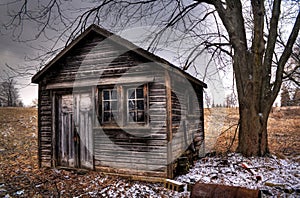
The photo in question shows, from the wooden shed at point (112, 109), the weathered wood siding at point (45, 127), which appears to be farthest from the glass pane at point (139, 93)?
the weathered wood siding at point (45, 127)

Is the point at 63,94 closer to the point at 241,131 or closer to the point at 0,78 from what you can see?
the point at 0,78

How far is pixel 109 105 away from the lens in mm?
7512

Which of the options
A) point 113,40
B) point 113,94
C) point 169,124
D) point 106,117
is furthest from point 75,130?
point 169,124

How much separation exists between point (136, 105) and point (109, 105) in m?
1.01

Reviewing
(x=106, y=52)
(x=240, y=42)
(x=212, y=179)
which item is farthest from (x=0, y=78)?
(x=240, y=42)

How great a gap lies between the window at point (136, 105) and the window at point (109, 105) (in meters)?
0.47

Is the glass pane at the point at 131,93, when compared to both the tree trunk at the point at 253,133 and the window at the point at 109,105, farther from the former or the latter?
the tree trunk at the point at 253,133

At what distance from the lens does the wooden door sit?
25.6 feet

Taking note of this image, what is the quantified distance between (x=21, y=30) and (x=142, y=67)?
4.40 metres

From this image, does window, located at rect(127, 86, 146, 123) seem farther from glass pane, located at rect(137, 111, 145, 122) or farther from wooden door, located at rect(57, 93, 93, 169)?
wooden door, located at rect(57, 93, 93, 169)

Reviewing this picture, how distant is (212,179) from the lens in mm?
6332

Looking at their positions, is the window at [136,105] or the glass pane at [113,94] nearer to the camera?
the window at [136,105]

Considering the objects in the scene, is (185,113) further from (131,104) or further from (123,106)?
(123,106)

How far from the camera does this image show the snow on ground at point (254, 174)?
5.60 meters
